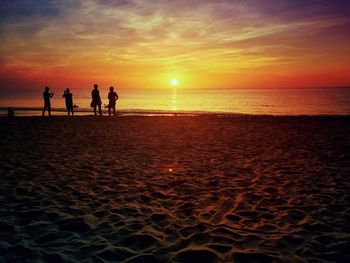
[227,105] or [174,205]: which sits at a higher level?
[227,105]

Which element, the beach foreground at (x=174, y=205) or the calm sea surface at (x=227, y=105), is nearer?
the beach foreground at (x=174, y=205)

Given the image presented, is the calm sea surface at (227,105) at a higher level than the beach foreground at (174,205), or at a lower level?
higher

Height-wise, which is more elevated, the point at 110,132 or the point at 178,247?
the point at 110,132

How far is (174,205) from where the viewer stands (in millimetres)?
4965

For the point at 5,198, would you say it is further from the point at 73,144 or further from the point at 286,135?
the point at 286,135

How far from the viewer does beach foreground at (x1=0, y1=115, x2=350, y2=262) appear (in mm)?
3482

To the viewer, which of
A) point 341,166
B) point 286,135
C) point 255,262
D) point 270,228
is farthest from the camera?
point 286,135

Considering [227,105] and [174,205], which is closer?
[174,205]

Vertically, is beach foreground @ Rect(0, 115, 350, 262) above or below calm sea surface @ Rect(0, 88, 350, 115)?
below

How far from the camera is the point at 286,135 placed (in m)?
13.5

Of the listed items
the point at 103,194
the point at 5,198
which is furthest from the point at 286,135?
the point at 5,198

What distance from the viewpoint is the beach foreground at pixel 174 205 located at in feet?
11.4

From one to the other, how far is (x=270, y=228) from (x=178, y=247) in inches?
56.5

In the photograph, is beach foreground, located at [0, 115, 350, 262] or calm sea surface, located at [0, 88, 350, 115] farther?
calm sea surface, located at [0, 88, 350, 115]
